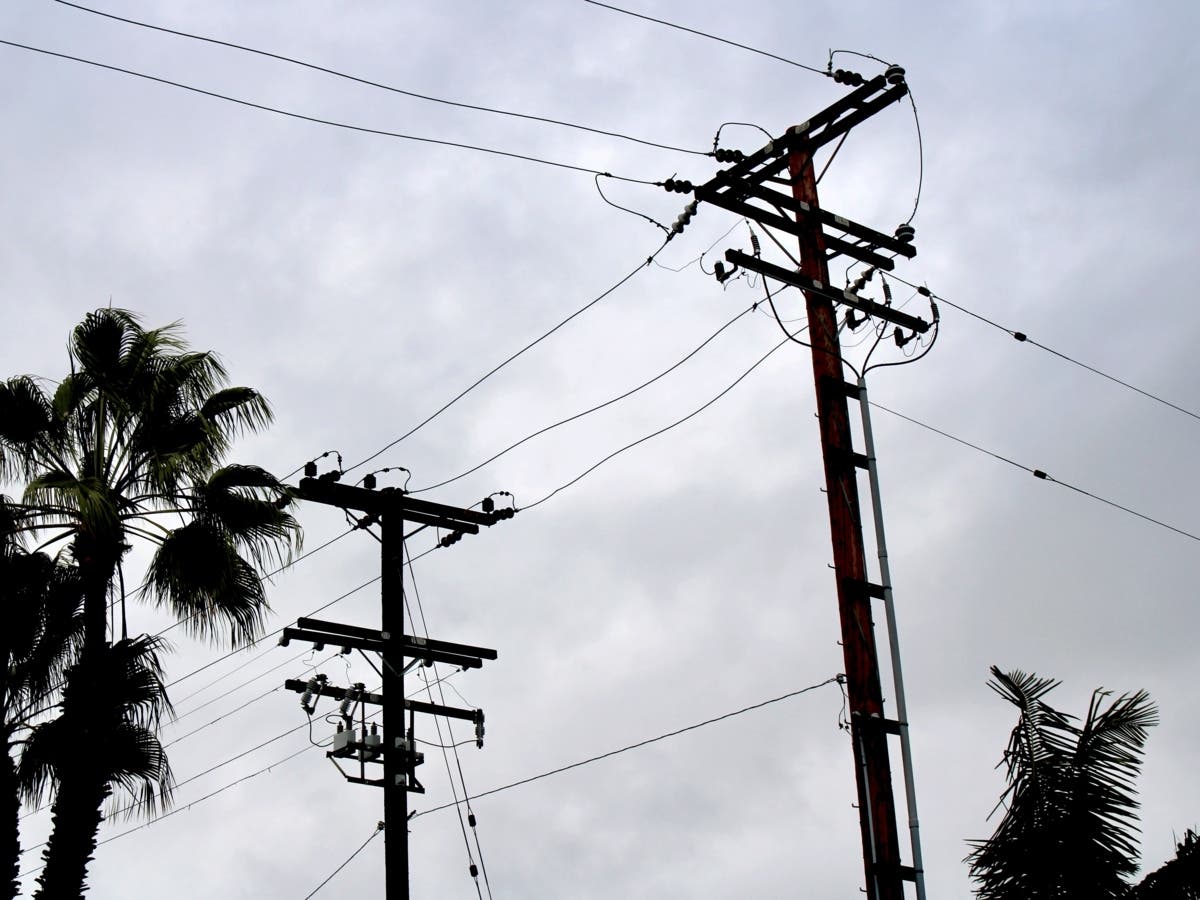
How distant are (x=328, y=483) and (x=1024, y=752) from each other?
12.3 meters

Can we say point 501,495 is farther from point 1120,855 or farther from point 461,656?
point 1120,855

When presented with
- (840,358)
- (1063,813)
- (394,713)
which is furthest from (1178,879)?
(394,713)

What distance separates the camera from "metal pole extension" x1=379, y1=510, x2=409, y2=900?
17.9 meters

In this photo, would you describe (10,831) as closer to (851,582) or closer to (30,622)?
(30,622)

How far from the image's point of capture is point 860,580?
12938 millimetres

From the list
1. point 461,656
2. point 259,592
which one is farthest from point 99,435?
point 461,656

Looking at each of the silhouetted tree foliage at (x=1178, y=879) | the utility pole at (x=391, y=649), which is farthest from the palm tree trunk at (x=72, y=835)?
the silhouetted tree foliage at (x=1178, y=879)

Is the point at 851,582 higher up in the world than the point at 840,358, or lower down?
lower down

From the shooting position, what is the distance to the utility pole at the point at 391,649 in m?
18.8

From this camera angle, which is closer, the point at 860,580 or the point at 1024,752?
the point at 1024,752

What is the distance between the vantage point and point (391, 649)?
19.7 meters

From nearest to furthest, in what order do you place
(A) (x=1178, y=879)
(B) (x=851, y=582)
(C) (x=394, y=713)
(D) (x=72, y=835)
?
1. (A) (x=1178, y=879)
2. (B) (x=851, y=582)
3. (D) (x=72, y=835)
4. (C) (x=394, y=713)

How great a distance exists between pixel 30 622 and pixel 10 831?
2.53 m

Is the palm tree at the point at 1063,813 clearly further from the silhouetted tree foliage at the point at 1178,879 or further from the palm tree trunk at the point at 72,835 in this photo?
the palm tree trunk at the point at 72,835
